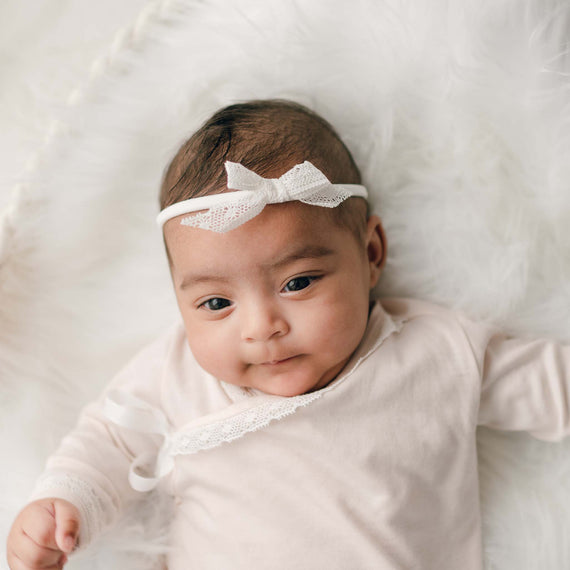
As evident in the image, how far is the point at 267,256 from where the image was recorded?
1.25m

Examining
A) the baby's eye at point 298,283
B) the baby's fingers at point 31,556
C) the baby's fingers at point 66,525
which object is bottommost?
the baby's fingers at point 31,556

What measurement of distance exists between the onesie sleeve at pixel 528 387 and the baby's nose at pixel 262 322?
0.46 metres

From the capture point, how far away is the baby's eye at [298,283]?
1294 millimetres

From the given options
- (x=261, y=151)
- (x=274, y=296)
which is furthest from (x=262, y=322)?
(x=261, y=151)

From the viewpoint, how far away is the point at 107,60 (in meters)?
1.57

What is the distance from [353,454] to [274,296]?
36 cm

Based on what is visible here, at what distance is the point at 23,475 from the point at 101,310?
42 cm

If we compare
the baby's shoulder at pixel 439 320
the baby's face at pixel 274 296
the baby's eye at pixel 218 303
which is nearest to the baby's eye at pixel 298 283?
the baby's face at pixel 274 296

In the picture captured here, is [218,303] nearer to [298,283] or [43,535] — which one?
[298,283]

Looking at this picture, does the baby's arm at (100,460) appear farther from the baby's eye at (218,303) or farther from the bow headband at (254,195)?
the bow headband at (254,195)

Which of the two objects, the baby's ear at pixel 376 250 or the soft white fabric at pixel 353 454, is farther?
the baby's ear at pixel 376 250

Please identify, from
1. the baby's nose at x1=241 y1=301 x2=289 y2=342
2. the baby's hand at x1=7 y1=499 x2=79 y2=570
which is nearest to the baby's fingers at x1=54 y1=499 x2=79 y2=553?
the baby's hand at x1=7 y1=499 x2=79 y2=570

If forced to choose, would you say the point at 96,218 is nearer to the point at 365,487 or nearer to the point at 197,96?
the point at 197,96

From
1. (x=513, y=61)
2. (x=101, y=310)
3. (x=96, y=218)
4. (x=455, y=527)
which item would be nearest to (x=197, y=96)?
(x=96, y=218)
